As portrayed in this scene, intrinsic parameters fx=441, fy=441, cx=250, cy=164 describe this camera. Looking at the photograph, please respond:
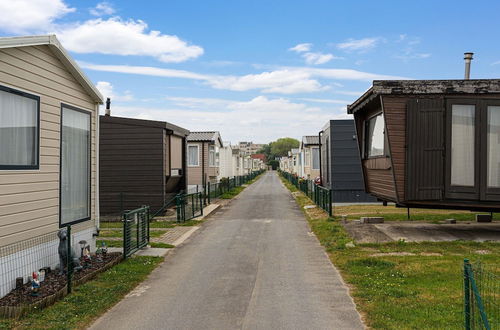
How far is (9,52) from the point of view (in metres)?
7.31

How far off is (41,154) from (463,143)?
32.9 feet

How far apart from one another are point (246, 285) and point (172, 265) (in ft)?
8.16

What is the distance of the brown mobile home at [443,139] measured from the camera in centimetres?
1145

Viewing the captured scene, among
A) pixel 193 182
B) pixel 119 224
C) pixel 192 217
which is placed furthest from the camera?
pixel 193 182

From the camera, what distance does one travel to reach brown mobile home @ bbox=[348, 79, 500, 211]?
1145 centimetres

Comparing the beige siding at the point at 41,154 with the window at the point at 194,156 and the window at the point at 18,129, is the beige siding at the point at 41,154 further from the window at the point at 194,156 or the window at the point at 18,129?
the window at the point at 194,156

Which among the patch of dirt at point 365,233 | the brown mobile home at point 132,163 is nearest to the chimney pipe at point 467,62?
the patch of dirt at point 365,233

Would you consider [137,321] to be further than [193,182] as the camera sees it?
No

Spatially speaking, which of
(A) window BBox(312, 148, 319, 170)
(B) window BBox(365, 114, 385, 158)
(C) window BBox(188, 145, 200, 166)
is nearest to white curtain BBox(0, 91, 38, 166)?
(B) window BBox(365, 114, 385, 158)

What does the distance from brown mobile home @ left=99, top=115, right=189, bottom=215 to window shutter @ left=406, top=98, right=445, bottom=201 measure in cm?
1073

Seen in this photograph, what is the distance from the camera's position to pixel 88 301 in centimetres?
700

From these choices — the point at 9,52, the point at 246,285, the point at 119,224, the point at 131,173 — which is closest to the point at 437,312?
the point at 246,285

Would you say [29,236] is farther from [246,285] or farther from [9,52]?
[246,285]

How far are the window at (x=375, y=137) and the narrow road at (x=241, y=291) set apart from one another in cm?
331
